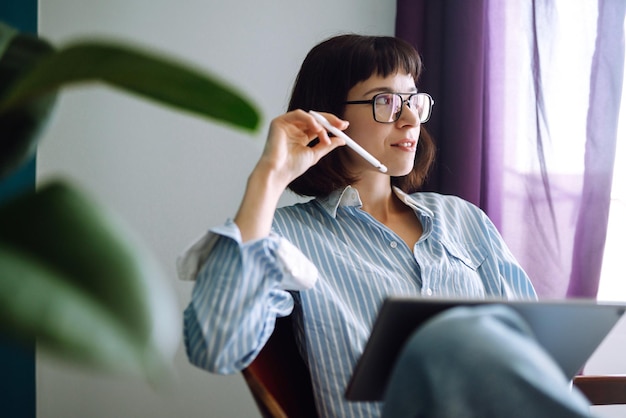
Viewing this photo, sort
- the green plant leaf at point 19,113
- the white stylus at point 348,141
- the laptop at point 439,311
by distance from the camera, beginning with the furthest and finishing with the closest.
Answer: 1. the white stylus at point 348,141
2. the laptop at point 439,311
3. the green plant leaf at point 19,113

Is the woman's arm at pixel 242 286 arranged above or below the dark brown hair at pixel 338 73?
below

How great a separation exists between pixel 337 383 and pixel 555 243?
2.54 ft

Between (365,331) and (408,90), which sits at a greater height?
(408,90)

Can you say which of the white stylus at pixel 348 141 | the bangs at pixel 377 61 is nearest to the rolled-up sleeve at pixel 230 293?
the white stylus at pixel 348 141

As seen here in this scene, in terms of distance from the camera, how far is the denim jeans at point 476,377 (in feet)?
2.18

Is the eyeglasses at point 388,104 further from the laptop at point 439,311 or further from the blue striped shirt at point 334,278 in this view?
the laptop at point 439,311

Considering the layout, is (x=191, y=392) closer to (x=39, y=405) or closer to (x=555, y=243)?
(x=39, y=405)

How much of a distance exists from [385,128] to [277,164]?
340mm

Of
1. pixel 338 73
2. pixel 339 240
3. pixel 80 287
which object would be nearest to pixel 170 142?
pixel 338 73

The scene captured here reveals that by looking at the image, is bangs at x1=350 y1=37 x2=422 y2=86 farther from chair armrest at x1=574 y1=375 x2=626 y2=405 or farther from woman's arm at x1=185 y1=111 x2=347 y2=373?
chair armrest at x1=574 y1=375 x2=626 y2=405

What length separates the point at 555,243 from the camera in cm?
175

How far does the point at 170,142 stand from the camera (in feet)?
6.51

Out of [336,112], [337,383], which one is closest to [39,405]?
[337,383]

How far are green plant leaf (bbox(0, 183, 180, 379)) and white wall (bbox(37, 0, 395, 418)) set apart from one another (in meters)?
1.68
